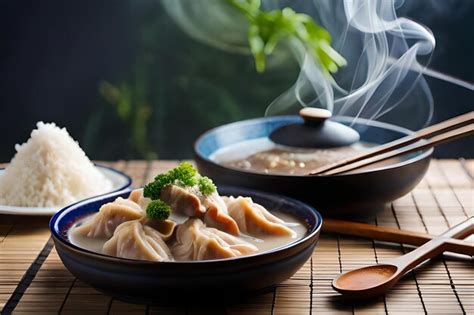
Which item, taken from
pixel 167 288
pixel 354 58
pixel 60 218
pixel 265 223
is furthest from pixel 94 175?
pixel 354 58

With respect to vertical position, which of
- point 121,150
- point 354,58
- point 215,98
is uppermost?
point 354,58

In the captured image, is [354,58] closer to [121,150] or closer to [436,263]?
[121,150]

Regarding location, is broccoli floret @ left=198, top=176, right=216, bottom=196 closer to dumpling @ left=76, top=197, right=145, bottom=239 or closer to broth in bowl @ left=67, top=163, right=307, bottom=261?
broth in bowl @ left=67, top=163, right=307, bottom=261

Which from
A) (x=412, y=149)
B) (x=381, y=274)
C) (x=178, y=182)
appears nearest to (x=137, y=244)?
(x=178, y=182)

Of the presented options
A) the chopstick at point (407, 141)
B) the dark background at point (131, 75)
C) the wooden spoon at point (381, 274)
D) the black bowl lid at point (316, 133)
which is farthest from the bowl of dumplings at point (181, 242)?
the dark background at point (131, 75)

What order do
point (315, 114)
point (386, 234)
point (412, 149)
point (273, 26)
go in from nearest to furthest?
point (386, 234) < point (412, 149) < point (315, 114) < point (273, 26)

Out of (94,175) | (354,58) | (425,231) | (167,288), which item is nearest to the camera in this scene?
(167,288)

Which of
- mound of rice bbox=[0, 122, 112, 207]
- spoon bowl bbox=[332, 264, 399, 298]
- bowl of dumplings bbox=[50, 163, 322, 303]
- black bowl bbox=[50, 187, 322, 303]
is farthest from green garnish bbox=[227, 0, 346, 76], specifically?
black bowl bbox=[50, 187, 322, 303]

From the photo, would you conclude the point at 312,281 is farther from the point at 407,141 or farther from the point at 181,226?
the point at 407,141
